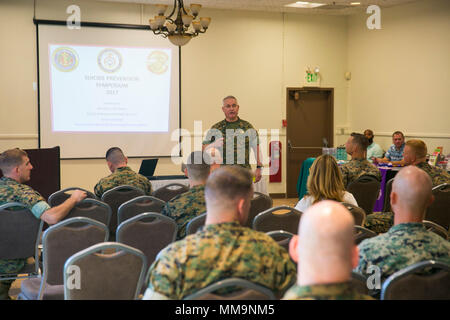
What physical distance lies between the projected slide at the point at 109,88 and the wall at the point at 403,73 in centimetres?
376

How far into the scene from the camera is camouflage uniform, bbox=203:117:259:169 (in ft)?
20.5

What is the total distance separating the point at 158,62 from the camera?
9.23m

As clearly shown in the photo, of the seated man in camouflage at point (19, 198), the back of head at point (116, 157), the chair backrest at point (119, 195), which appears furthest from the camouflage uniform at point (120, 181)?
the seated man in camouflage at point (19, 198)

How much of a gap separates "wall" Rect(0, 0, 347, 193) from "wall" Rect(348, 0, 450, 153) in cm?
41

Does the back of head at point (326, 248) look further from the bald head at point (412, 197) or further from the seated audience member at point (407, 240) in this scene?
the bald head at point (412, 197)

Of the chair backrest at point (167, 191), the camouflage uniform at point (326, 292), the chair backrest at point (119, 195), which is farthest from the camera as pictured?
the chair backrest at point (167, 191)

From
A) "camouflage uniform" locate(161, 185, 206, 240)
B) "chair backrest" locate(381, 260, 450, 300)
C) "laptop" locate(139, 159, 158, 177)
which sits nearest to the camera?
"chair backrest" locate(381, 260, 450, 300)

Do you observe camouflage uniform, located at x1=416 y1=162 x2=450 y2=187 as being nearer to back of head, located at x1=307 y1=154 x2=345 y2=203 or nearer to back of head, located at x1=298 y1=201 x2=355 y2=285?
back of head, located at x1=307 y1=154 x2=345 y2=203

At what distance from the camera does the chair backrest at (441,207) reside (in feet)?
16.3

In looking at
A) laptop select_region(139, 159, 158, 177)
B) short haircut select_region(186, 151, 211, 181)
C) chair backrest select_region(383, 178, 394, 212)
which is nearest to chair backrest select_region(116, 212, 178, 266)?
short haircut select_region(186, 151, 211, 181)

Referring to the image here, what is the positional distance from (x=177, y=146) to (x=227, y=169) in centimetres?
718

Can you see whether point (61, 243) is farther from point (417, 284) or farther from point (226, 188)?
point (417, 284)
